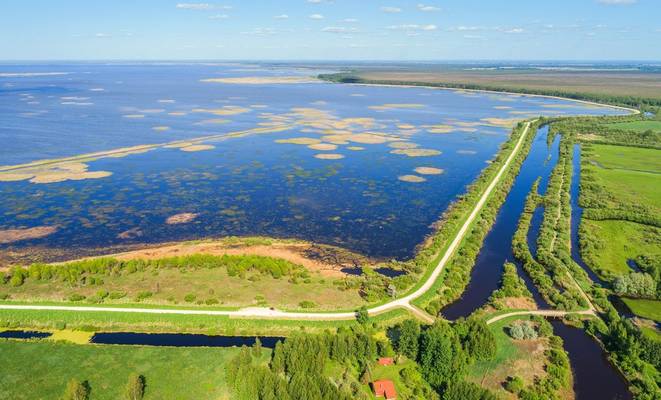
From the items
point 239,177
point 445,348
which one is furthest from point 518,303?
point 239,177

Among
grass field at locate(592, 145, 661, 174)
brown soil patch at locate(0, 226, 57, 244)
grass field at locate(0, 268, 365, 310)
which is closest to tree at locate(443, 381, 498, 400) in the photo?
grass field at locate(0, 268, 365, 310)

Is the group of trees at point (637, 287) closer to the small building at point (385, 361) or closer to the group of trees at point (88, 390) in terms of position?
the small building at point (385, 361)

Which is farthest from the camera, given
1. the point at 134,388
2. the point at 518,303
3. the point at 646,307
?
the point at 518,303

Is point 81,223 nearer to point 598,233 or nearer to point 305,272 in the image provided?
point 305,272

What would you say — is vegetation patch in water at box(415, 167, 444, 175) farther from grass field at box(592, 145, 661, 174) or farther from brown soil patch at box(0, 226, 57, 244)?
brown soil patch at box(0, 226, 57, 244)

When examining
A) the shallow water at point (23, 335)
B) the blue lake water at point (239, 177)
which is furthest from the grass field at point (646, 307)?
the shallow water at point (23, 335)

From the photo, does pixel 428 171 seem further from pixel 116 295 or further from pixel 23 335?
pixel 23 335

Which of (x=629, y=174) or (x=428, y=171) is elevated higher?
(x=629, y=174)
